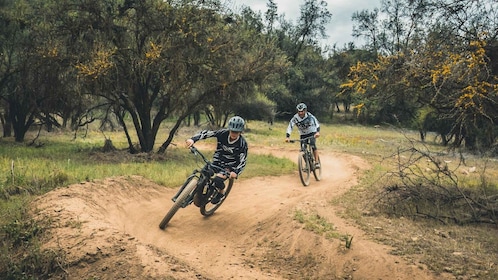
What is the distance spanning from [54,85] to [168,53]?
522 cm

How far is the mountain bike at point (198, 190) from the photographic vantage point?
7.69 meters

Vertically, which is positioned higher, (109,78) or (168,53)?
(168,53)

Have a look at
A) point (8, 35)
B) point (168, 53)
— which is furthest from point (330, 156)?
point (8, 35)

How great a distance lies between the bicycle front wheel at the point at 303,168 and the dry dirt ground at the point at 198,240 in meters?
1.49

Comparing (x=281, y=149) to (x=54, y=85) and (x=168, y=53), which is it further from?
(x=54, y=85)

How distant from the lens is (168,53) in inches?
691

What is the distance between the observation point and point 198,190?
315 inches

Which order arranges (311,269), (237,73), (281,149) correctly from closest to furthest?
1. (311,269)
2. (237,73)
3. (281,149)

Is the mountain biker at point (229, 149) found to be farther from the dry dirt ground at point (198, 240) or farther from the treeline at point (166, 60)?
the treeline at point (166, 60)

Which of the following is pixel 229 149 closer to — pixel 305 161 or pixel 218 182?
pixel 218 182

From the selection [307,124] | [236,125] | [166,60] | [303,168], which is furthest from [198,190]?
[166,60]

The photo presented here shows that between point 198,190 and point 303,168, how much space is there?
4.82m

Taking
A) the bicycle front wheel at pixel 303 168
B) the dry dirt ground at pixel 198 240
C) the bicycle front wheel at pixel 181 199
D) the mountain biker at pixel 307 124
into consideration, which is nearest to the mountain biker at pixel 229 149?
the bicycle front wheel at pixel 181 199

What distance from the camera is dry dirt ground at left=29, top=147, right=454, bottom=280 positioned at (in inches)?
239
